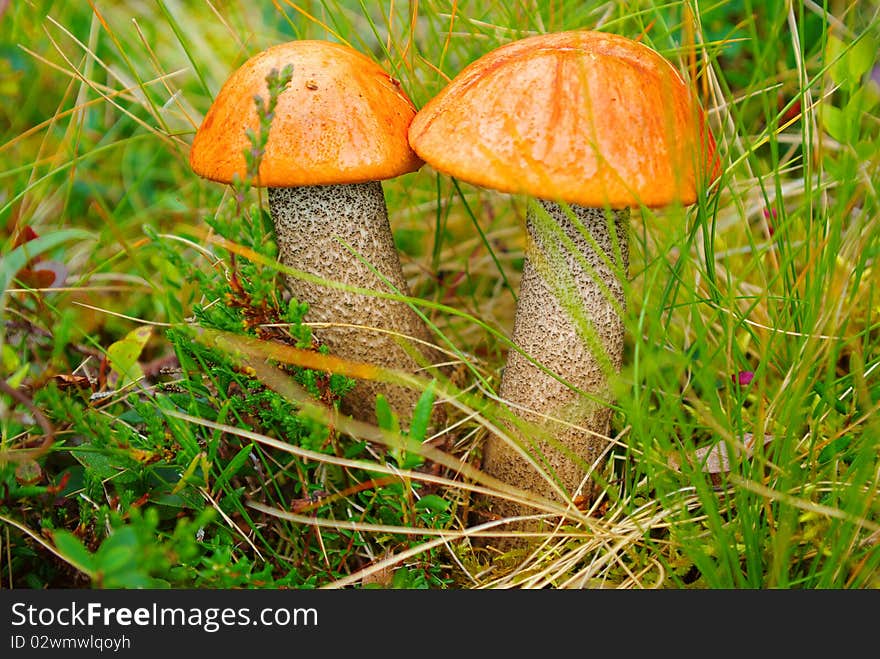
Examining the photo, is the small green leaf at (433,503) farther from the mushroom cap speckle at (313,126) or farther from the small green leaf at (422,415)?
the mushroom cap speckle at (313,126)

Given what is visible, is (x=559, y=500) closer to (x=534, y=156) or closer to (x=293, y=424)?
(x=293, y=424)

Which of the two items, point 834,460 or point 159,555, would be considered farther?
point 834,460

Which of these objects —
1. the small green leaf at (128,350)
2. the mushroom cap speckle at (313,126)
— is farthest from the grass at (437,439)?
the mushroom cap speckle at (313,126)

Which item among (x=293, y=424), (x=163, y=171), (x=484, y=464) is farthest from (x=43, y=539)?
(x=163, y=171)

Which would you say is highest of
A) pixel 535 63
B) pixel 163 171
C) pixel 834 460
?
pixel 535 63

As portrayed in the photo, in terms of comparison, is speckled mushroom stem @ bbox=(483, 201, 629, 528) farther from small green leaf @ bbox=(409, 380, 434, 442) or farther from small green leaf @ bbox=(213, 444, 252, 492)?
small green leaf @ bbox=(213, 444, 252, 492)

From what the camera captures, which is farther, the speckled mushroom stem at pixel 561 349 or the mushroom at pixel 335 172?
the speckled mushroom stem at pixel 561 349

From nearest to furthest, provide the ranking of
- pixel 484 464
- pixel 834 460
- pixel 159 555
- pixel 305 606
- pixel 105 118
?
pixel 159 555
pixel 305 606
pixel 834 460
pixel 484 464
pixel 105 118

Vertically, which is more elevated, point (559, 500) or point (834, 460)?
point (834, 460)
